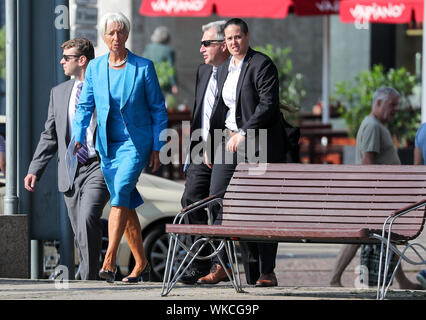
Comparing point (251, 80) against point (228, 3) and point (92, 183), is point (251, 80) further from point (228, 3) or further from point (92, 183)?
point (228, 3)

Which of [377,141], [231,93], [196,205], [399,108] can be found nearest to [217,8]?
[399,108]

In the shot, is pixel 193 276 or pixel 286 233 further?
pixel 193 276

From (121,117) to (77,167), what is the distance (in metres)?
0.72

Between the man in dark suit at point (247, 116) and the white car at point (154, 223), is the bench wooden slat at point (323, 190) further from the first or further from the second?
the white car at point (154, 223)

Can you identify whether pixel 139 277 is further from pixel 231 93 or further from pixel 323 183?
pixel 323 183

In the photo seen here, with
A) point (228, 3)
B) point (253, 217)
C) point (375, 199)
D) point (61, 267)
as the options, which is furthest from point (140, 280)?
point (228, 3)

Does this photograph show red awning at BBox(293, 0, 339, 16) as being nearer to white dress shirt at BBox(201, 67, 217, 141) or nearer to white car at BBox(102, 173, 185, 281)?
white car at BBox(102, 173, 185, 281)

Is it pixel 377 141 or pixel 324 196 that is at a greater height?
pixel 377 141

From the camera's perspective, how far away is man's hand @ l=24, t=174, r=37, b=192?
→ 28.8 ft

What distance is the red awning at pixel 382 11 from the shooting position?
17.8 m

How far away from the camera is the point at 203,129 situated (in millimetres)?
8625

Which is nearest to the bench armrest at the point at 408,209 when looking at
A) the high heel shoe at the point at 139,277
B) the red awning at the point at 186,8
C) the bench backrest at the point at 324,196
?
the bench backrest at the point at 324,196

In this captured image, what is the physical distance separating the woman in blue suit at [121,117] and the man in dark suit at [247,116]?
449mm
